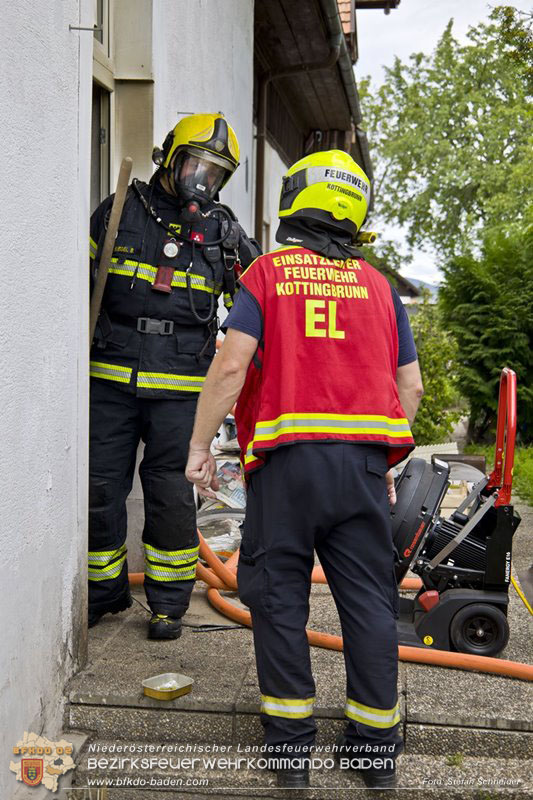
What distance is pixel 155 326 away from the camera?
385cm

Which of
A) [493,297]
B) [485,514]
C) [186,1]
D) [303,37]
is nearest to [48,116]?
[485,514]

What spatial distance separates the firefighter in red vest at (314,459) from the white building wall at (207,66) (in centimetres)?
229

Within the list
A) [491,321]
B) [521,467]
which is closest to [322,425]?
[521,467]

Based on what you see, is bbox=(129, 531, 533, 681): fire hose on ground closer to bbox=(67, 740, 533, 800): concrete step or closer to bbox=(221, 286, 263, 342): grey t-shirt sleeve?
bbox=(67, 740, 533, 800): concrete step

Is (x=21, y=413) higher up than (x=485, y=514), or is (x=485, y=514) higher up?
(x=21, y=413)

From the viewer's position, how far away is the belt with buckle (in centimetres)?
384

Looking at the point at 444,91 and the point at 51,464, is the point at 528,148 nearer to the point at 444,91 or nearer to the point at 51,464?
the point at 444,91

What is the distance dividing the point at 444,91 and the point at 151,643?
41188 millimetres

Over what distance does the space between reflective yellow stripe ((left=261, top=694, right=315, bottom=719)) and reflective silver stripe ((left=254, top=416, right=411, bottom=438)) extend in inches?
32.7

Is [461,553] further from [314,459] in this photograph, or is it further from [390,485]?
[314,459]

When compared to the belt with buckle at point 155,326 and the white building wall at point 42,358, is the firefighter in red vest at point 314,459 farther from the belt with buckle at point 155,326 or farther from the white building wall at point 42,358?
the belt with buckle at point 155,326

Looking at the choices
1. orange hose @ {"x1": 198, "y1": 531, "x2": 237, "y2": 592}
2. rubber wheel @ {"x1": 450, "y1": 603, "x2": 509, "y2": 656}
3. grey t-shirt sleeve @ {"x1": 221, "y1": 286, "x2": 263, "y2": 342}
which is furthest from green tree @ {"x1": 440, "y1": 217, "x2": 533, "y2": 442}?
grey t-shirt sleeve @ {"x1": 221, "y1": 286, "x2": 263, "y2": 342}

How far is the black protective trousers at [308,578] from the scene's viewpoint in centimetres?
287

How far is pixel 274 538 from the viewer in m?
2.88
